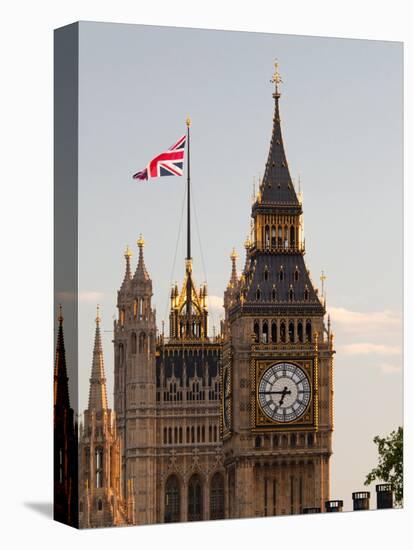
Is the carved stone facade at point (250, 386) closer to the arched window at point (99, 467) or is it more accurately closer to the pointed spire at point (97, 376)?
the arched window at point (99, 467)

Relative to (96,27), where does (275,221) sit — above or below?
below

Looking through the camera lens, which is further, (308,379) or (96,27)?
(308,379)

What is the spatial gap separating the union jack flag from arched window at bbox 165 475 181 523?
5672 mm

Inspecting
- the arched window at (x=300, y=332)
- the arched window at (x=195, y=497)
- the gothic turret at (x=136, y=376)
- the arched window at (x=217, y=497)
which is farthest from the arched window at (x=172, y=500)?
the arched window at (x=300, y=332)

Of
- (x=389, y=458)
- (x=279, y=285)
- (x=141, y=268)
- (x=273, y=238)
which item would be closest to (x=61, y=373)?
(x=141, y=268)

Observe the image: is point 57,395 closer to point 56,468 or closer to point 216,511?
point 56,468

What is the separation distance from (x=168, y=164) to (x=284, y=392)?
4.91 m

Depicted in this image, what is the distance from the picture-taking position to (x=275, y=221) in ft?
132

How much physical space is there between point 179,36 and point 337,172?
160 inches

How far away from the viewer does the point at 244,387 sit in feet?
130

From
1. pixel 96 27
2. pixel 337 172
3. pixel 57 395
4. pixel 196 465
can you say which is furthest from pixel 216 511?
pixel 96 27

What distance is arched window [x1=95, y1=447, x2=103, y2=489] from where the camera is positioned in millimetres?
38031

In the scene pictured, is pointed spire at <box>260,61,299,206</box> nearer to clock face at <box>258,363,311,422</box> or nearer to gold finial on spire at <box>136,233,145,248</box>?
gold finial on spire at <box>136,233,145,248</box>

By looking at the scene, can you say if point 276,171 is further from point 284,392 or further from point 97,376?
point 97,376
